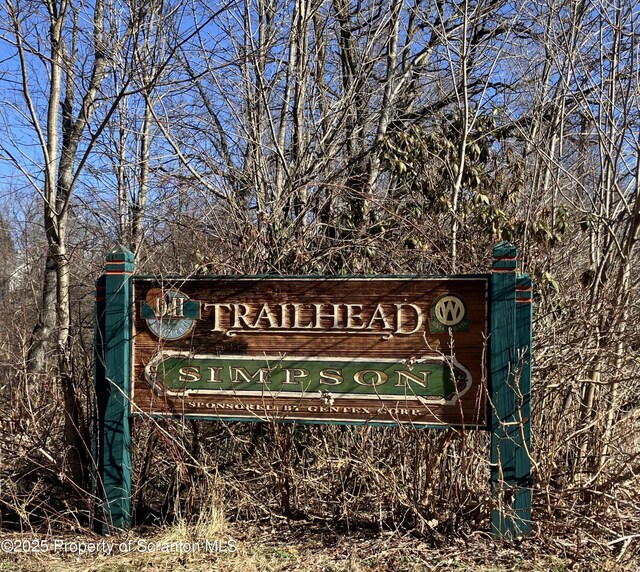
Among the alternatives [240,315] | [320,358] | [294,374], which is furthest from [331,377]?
[240,315]

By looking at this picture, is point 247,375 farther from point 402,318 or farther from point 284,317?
point 402,318

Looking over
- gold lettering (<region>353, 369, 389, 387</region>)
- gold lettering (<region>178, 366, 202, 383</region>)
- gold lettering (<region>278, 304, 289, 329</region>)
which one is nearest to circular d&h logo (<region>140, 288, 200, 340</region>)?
gold lettering (<region>178, 366, 202, 383</region>)

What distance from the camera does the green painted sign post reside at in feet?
14.3

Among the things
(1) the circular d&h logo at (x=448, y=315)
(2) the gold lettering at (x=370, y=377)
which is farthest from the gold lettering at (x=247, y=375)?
(1) the circular d&h logo at (x=448, y=315)

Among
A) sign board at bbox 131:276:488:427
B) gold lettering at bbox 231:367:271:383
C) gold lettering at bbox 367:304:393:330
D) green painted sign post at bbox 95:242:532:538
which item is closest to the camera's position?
green painted sign post at bbox 95:242:532:538

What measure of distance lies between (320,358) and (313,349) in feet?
0.26

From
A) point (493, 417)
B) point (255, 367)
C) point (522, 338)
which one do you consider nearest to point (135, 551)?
point (255, 367)

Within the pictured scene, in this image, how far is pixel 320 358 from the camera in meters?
4.64

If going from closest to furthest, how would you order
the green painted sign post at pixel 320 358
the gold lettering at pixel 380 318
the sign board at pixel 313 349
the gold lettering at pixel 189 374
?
the green painted sign post at pixel 320 358 < the sign board at pixel 313 349 < the gold lettering at pixel 380 318 < the gold lettering at pixel 189 374

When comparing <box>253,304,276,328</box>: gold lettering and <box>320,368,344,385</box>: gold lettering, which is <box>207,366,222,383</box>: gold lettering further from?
<box>320,368,344,385</box>: gold lettering

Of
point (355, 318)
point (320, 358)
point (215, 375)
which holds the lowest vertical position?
point (215, 375)

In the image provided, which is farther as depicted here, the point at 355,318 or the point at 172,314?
the point at 172,314

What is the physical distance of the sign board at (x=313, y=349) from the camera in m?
4.46

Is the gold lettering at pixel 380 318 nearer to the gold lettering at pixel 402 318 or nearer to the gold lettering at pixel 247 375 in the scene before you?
the gold lettering at pixel 402 318
